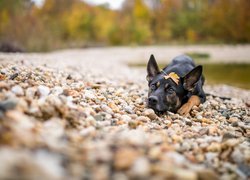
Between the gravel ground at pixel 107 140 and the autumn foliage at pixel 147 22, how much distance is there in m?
25.0

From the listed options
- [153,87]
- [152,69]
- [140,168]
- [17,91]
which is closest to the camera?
[140,168]

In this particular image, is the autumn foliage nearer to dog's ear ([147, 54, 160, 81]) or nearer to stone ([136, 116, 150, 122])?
dog's ear ([147, 54, 160, 81])

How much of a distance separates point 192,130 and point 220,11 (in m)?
40.4

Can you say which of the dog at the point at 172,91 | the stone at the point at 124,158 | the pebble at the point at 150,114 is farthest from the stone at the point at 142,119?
the stone at the point at 124,158

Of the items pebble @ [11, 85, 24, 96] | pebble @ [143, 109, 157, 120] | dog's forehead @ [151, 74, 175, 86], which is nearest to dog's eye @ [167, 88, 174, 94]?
dog's forehead @ [151, 74, 175, 86]

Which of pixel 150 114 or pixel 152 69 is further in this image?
pixel 152 69

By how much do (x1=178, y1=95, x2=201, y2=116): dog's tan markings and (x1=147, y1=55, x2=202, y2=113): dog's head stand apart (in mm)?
98

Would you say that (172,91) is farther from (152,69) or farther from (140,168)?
(140,168)

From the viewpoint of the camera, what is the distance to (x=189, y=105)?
5.46m

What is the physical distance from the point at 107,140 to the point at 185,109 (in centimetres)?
295

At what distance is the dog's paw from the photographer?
5.27m

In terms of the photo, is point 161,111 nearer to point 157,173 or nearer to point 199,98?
point 199,98

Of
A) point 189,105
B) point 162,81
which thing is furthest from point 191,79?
point 162,81

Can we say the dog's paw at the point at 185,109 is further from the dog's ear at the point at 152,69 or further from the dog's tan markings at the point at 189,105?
the dog's ear at the point at 152,69
